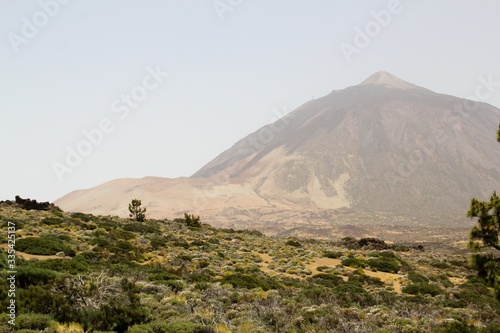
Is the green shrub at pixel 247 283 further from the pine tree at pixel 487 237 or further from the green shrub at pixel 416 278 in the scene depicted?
the green shrub at pixel 416 278

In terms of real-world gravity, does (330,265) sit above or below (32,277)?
below

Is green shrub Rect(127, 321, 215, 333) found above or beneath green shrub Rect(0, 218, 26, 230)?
beneath

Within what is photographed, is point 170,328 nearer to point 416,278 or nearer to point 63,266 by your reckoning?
point 63,266

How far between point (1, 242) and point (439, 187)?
166607mm

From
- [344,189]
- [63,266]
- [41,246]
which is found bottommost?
[63,266]

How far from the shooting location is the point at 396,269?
25781mm

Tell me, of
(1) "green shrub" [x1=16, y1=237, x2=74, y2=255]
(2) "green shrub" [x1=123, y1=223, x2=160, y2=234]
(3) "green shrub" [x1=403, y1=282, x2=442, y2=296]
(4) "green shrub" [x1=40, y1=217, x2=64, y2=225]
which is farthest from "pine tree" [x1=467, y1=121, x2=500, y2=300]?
(4) "green shrub" [x1=40, y1=217, x2=64, y2=225]

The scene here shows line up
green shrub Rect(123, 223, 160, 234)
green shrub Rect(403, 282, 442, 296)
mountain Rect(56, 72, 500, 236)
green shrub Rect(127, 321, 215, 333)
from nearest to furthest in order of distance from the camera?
green shrub Rect(127, 321, 215, 333) → green shrub Rect(403, 282, 442, 296) → green shrub Rect(123, 223, 160, 234) → mountain Rect(56, 72, 500, 236)

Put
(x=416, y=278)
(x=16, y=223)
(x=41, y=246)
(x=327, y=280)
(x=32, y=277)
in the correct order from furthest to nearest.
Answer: (x=16, y=223)
(x=416, y=278)
(x=327, y=280)
(x=41, y=246)
(x=32, y=277)

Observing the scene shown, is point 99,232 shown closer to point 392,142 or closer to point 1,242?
point 1,242

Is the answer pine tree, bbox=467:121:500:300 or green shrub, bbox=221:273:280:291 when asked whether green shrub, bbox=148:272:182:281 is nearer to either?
green shrub, bbox=221:273:280:291

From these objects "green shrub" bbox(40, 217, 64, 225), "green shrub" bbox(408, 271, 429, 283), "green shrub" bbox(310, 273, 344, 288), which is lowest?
"green shrub" bbox(408, 271, 429, 283)

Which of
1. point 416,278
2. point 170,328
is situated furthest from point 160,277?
point 416,278

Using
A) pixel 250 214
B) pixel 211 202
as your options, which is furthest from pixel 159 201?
pixel 250 214
